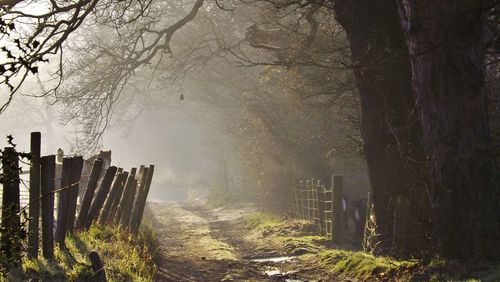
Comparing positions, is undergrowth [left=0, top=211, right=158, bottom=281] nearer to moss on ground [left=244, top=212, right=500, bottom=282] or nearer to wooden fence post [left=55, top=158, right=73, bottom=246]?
wooden fence post [left=55, top=158, right=73, bottom=246]

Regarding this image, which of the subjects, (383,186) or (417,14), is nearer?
(417,14)

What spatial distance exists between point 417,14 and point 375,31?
258 centimetres

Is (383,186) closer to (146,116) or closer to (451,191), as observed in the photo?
(451,191)

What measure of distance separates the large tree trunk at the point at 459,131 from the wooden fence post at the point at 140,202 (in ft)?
22.2

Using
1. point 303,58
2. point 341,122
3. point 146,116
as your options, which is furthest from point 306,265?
point 146,116

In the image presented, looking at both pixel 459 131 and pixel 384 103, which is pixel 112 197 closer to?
pixel 384 103

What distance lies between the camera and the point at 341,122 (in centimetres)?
1852

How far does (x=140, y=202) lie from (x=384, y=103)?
5989mm

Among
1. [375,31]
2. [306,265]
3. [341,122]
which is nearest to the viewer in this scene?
[375,31]

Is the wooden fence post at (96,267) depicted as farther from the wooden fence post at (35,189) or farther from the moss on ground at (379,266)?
the moss on ground at (379,266)

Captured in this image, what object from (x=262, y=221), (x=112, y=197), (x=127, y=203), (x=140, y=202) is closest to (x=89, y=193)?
(x=112, y=197)

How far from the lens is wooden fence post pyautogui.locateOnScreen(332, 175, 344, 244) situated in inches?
552

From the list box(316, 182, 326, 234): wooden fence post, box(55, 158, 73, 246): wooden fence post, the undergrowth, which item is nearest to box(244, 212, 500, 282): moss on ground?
box(316, 182, 326, 234): wooden fence post

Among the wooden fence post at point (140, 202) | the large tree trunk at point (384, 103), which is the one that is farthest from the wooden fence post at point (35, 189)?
the large tree trunk at point (384, 103)
